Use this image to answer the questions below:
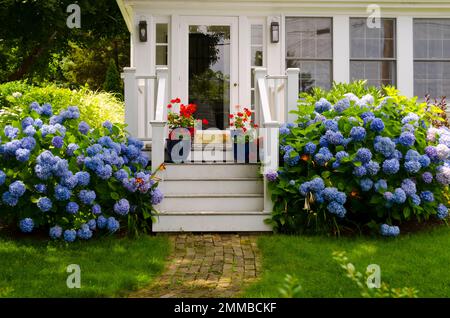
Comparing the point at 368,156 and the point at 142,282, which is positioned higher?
the point at 368,156

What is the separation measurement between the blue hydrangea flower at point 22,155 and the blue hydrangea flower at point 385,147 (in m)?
3.71

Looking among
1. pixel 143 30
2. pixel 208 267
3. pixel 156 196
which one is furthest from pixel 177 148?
pixel 208 267

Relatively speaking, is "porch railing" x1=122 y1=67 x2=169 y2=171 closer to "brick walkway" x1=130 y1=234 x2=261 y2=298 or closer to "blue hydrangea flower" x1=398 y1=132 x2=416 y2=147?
"brick walkway" x1=130 y1=234 x2=261 y2=298

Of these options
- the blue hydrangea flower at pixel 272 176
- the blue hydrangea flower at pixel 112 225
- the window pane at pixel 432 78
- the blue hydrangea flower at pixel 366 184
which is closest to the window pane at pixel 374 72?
the window pane at pixel 432 78

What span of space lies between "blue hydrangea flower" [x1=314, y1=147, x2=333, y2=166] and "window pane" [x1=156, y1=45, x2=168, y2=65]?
3913 mm

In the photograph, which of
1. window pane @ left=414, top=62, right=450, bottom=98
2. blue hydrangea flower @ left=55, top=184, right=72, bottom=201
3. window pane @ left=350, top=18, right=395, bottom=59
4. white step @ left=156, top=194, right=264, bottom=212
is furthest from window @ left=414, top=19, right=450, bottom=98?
blue hydrangea flower @ left=55, top=184, right=72, bottom=201

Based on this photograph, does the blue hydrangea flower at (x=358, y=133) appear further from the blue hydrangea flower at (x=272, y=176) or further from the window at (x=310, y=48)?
the window at (x=310, y=48)

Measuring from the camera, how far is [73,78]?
25.9 m

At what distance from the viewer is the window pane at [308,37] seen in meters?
9.06

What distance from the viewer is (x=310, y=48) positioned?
9.12 meters

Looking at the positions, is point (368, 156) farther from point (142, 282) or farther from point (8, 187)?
point (8, 187)

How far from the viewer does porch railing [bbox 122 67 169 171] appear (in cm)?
641

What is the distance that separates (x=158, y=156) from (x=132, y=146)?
33 centimetres
